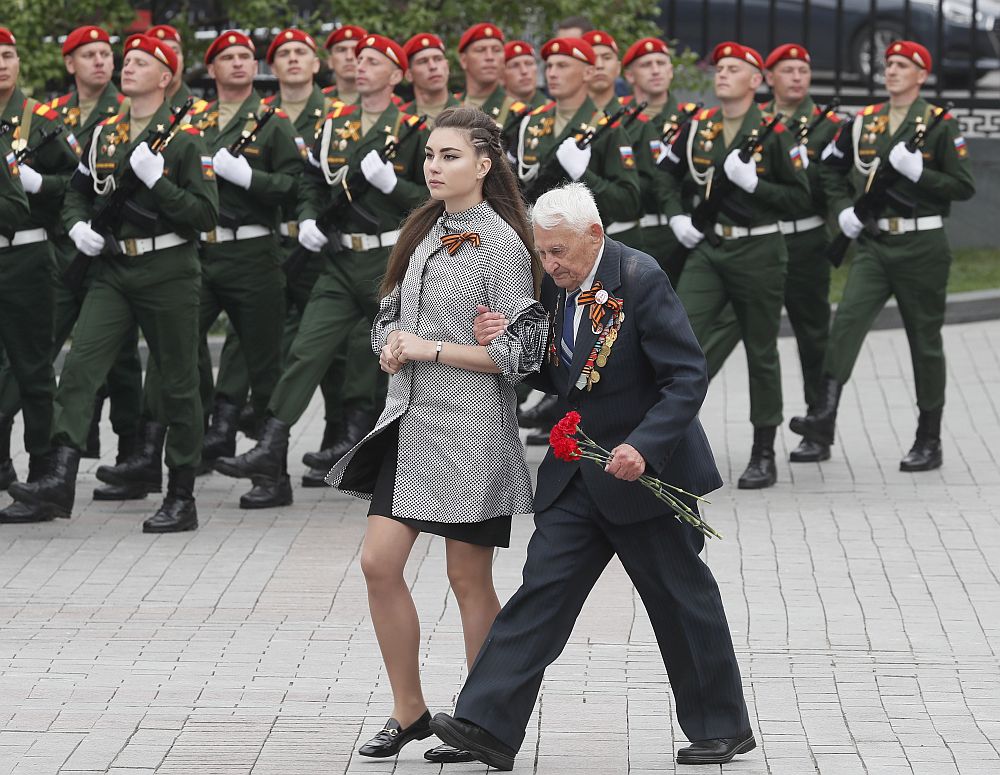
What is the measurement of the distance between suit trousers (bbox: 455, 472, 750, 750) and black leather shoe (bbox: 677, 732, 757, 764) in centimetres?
2

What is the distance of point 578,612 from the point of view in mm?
5332

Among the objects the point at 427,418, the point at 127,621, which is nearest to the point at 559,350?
the point at 427,418

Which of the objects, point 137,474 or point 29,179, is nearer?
point 29,179

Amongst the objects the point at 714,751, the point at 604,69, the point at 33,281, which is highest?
the point at 604,69

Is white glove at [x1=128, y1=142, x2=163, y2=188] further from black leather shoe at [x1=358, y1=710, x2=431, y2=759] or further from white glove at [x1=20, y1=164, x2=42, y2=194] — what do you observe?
black leather shoe at [x1=358, y1=710, x2=431, y2=759]

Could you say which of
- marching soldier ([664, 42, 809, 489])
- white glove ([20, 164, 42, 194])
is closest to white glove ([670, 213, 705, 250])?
marching soldier ([664, 42, 809, 489])

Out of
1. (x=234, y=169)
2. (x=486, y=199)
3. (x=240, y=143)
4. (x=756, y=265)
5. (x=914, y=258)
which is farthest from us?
(x=914, y=258)

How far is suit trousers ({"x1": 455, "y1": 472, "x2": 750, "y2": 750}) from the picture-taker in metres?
5.25

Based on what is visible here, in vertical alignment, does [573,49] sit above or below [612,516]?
above

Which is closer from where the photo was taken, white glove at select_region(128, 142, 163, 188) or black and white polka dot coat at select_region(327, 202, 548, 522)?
black and white polka dot coat at select_region(327, 202, 548, 522)

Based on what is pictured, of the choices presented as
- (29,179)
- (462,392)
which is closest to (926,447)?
(29,179)

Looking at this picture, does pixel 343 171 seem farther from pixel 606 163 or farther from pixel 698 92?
pixel 698 92

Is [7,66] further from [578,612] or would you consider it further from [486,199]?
[578,612]

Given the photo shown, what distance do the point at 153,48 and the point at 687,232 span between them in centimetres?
267
